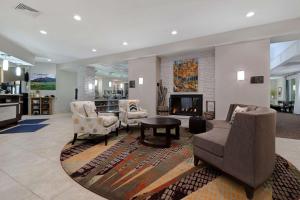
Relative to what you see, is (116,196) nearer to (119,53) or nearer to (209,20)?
(209,20)

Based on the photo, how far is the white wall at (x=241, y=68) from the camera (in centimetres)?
416

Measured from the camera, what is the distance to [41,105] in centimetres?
811

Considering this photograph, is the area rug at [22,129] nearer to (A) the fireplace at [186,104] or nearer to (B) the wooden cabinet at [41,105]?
(B) the wooden cabinet at [41,105]

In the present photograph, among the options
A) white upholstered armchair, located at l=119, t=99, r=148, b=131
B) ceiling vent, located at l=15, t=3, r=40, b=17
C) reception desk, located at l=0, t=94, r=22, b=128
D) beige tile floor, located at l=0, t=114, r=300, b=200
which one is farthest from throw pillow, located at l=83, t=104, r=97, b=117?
reception desk, located at l=0, t=94, r=22, b=128

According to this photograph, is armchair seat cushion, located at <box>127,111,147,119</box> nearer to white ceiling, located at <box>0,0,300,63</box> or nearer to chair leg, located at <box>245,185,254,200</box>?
white ceiling, located at <box>0,0,300,63</box>

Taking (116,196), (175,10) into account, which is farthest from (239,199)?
(175,10)

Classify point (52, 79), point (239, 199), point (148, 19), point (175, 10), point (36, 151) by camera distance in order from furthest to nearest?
point (52, 79), point (148, 19), point (175, 10), point (36, 151), point (239, 199)

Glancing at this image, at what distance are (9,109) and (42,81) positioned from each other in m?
3.98

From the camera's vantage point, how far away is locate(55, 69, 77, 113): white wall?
882cm

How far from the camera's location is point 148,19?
3.83 m

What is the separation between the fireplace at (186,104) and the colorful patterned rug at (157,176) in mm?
2941

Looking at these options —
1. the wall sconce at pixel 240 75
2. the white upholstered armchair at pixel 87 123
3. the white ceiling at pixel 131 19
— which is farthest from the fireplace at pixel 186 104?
the white upholstered armchair at pixel 87 123

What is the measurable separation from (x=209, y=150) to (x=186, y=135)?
201 centimetres

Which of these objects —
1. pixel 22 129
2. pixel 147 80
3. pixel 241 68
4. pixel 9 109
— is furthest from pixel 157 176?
pixel 9 109
